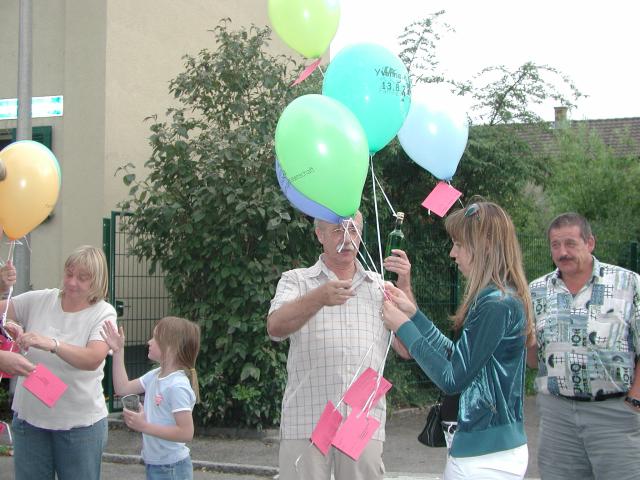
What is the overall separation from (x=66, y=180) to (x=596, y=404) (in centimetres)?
665

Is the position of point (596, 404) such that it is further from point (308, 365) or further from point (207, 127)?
point (207, 127)

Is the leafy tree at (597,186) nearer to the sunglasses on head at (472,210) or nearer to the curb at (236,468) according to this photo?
the curb at (236,468)

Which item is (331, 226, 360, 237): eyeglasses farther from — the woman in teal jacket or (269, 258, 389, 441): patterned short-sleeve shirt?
the woman in teal jacket

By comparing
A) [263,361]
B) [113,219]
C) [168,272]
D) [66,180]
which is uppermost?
[66,180]

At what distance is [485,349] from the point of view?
2.53m

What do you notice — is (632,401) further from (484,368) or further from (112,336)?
(112,336)

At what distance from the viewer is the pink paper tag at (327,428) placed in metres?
2.93

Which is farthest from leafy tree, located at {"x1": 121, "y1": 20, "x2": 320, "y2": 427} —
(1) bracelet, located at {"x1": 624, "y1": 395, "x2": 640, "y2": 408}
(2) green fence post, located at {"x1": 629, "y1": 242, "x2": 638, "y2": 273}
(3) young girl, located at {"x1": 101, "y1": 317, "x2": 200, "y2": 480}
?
(2) green fence post, located at {"x1": 629, "y1": 242, "x2": 638, "y2": 273}

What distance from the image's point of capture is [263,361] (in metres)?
6.66

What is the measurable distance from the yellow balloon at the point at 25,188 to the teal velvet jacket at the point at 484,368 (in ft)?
6.78

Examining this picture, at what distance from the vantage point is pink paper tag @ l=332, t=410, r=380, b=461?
282 cm

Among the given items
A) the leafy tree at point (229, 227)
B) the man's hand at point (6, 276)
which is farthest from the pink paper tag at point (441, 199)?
the leafy tree at point (229, 227)

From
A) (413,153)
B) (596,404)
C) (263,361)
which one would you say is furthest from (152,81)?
(596,404)

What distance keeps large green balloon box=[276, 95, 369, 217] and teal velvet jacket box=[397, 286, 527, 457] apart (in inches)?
26.2
